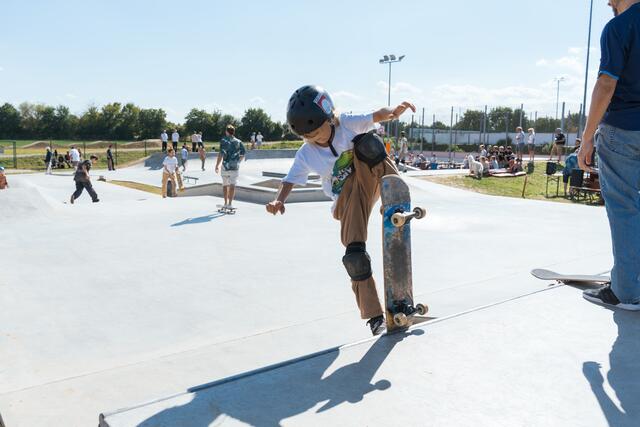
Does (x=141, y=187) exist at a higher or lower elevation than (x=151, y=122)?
lower

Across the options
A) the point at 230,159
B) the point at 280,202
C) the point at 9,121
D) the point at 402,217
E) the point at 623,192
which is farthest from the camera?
the point at 9,121

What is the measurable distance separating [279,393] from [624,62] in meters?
2.26

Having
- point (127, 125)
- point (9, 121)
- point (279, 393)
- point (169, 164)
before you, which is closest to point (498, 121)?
point (169, 164)

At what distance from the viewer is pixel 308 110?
2881 mm

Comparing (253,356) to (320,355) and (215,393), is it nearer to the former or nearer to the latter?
(320,355)

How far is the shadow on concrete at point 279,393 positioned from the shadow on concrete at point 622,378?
30.8 inches

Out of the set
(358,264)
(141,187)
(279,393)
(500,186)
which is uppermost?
(358,264)

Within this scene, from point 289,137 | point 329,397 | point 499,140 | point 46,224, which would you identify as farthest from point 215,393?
point 289,137

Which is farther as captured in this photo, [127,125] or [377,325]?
[127,125]

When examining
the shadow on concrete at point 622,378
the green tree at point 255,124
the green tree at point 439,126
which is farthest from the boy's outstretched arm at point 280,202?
the green tree at point 255,124

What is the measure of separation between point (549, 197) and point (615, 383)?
14997 millimetres

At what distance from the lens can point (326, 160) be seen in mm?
3049

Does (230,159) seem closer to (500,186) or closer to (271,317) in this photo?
(271,317)

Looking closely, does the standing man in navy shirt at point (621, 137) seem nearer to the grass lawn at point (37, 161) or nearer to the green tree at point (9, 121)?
the grass lawn at point (37, 161)
